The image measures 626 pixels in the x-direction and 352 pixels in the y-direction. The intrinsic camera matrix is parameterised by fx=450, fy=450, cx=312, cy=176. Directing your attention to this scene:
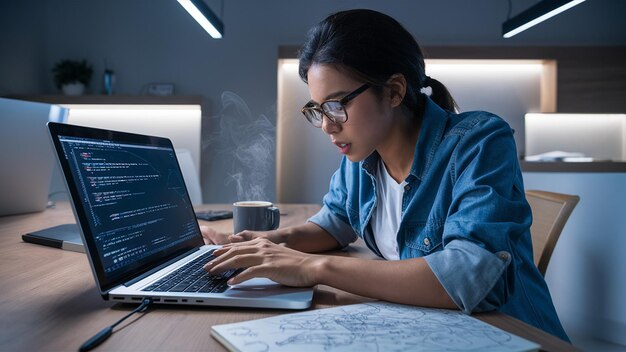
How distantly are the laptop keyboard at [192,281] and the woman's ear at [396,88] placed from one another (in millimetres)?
518

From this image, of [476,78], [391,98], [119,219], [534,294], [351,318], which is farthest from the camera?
[476,78]

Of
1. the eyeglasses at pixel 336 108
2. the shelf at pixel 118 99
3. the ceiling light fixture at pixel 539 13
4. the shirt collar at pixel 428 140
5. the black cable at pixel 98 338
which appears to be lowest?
the black cable at pixel 98 338

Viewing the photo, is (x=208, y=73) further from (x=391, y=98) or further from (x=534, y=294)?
(x=534, y=294)

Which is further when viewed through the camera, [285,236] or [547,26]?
[547,26]

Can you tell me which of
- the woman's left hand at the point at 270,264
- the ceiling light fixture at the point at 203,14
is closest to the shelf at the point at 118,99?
the ceiling light fixture at the point at 203,14

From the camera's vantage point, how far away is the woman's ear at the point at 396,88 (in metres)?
0.99

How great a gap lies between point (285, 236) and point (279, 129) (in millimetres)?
3025

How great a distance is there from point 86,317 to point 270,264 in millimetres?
266

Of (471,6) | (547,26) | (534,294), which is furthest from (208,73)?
(534,294)

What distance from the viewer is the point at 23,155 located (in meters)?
1.54

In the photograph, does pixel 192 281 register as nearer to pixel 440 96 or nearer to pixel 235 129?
pixel 440 96

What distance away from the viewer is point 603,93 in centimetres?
375

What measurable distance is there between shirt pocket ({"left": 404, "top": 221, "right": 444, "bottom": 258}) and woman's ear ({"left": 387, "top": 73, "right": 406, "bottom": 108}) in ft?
0.93

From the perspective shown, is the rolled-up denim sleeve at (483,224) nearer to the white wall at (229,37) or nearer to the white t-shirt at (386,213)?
the white t-shirt at (386,213)
